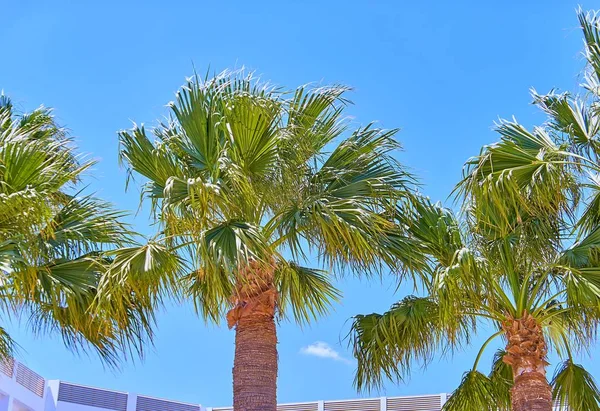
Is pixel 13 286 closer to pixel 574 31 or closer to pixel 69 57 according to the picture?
pixel 69 57

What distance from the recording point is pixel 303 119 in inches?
380

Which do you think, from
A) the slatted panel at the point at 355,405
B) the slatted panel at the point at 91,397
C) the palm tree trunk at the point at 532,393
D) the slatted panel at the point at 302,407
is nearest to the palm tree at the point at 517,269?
the palm tree trunk at the point at 532,393

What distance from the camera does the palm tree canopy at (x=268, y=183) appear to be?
8.80 meters

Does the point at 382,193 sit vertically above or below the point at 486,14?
below

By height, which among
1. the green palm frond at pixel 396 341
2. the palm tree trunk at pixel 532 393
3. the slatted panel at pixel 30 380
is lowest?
the palm tree trunk at pixel 532 393

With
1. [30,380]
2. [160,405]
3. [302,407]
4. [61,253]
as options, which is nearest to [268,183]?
[61,253]

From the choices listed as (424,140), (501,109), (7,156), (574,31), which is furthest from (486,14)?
(7,156)

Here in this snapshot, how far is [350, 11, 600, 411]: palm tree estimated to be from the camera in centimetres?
943

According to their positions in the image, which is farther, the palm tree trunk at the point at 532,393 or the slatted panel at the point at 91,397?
the slatted panel at the point at 91,397

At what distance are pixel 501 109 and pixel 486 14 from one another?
120 inches

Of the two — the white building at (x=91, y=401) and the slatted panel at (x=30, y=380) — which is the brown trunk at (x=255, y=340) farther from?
the slatted panel at (x=30, y=380)

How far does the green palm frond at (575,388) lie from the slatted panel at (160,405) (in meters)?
12.8

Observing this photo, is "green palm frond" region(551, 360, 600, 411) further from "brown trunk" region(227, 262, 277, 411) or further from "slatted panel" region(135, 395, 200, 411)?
"slatted panel" region(135, 395, 200, 411)

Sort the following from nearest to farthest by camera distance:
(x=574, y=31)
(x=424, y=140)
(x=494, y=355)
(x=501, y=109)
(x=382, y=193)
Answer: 1. (x=574, y=31)
2. (x=382, y=193)
3. (x=501, y=109)
4. (x=494, y=355)
5. (x=424, y=140)
